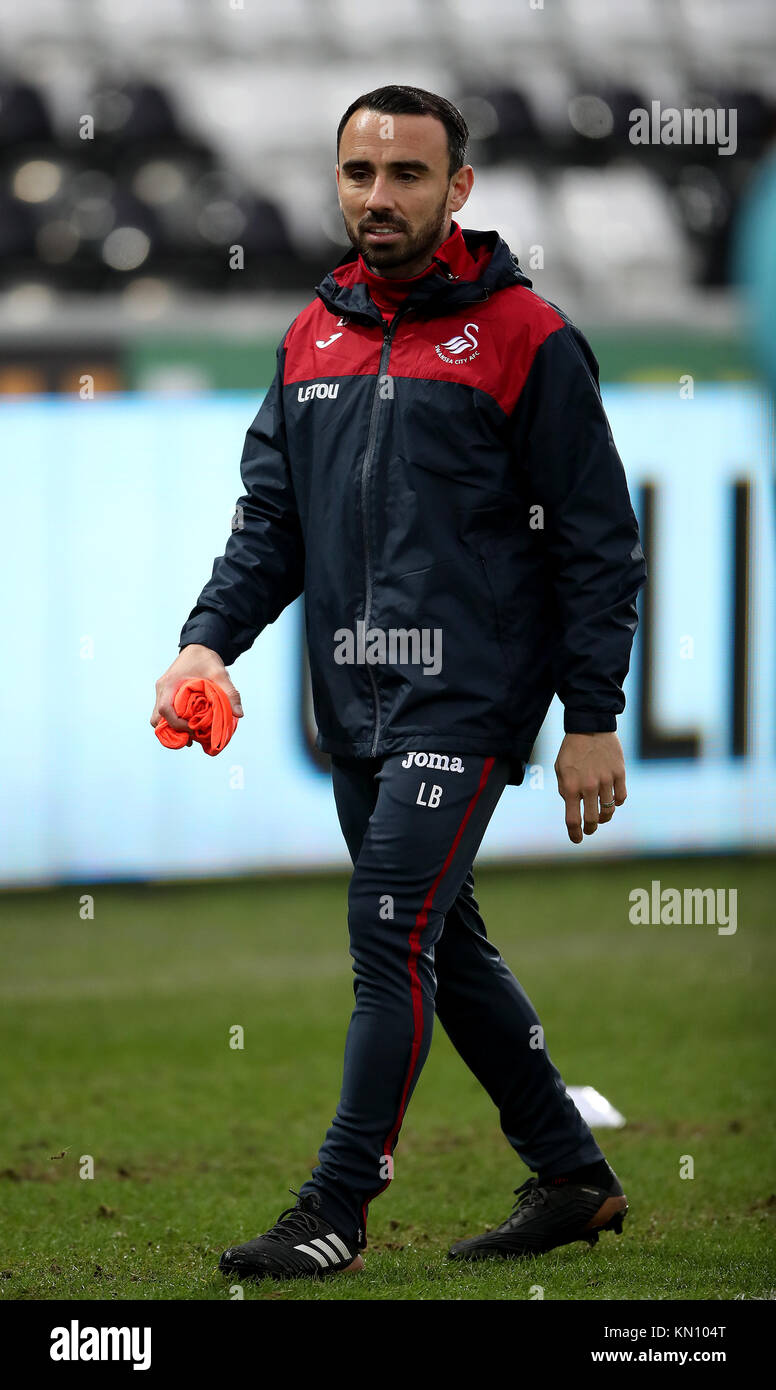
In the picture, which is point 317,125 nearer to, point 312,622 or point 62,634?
point 62,634

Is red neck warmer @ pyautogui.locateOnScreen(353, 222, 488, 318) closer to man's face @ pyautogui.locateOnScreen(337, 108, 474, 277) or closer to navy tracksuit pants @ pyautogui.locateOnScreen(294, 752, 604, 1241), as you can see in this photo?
man's face @ pyautogui.locateOnScreen(337, 108, 474, 277)

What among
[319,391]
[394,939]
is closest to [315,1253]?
Answer: [394,939]

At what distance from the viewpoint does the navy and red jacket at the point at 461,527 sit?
8.76ft

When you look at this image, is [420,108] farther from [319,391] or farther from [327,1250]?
[327,1250]

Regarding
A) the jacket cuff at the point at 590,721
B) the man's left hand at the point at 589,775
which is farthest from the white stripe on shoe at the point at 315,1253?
the jacket cuff at the point at 590,721

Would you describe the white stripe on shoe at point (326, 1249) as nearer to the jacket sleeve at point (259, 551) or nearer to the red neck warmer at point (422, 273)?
the jacket sleeve at point (259, 551)

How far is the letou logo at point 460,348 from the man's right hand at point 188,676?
1.86 ft

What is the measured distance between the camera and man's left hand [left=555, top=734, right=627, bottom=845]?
2.69 meters

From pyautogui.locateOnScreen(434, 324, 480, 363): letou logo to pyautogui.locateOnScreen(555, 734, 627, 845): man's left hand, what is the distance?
58 centimetres

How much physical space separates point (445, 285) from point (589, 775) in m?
0.77

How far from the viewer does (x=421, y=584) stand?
266 centimetres
